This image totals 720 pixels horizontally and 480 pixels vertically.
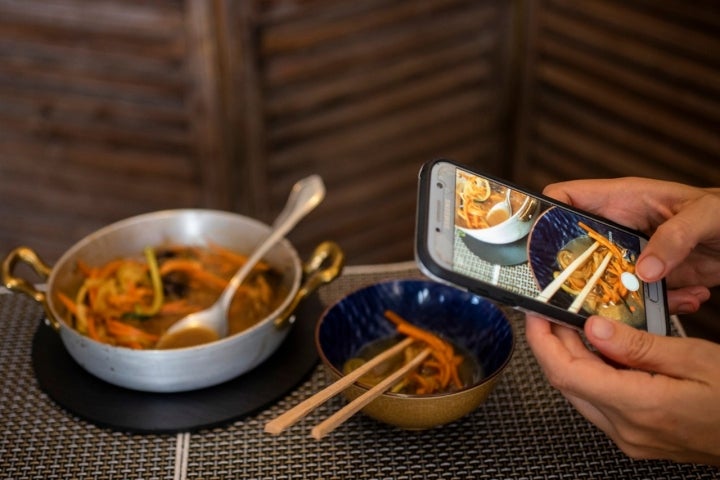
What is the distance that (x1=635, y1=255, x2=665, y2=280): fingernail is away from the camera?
104 centimetres

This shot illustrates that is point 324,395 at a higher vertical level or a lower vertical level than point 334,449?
higher

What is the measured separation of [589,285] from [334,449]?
15.3 inches

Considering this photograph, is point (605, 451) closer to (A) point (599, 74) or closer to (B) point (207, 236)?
(B) point (207, 236)

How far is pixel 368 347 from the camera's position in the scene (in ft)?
4.00

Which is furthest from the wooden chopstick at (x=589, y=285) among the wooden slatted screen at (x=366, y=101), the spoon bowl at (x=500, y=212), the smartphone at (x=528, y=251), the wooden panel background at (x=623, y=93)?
the wooden slatted screen at (x=366, y=101)

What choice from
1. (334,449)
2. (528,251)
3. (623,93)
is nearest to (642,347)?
(528,251)

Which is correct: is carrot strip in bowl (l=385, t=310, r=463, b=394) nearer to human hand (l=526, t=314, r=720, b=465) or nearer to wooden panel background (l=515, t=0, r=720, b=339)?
human hand (l=526, t=314, r=720, b=465)

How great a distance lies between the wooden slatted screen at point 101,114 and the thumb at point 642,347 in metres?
1.60

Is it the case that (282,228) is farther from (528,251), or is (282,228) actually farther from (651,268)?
(651,268)

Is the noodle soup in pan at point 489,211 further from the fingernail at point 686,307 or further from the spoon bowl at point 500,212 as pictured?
the fingernail at point 686,307

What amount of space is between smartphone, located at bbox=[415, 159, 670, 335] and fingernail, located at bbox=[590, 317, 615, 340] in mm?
40

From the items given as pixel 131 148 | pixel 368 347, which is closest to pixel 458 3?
pixel 131 148

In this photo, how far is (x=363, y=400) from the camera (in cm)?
98

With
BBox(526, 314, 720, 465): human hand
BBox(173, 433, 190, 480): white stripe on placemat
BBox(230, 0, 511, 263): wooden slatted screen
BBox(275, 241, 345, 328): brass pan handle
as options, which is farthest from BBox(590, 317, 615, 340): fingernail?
BBox(230, 0, 511, 263): wooden slatted screen
